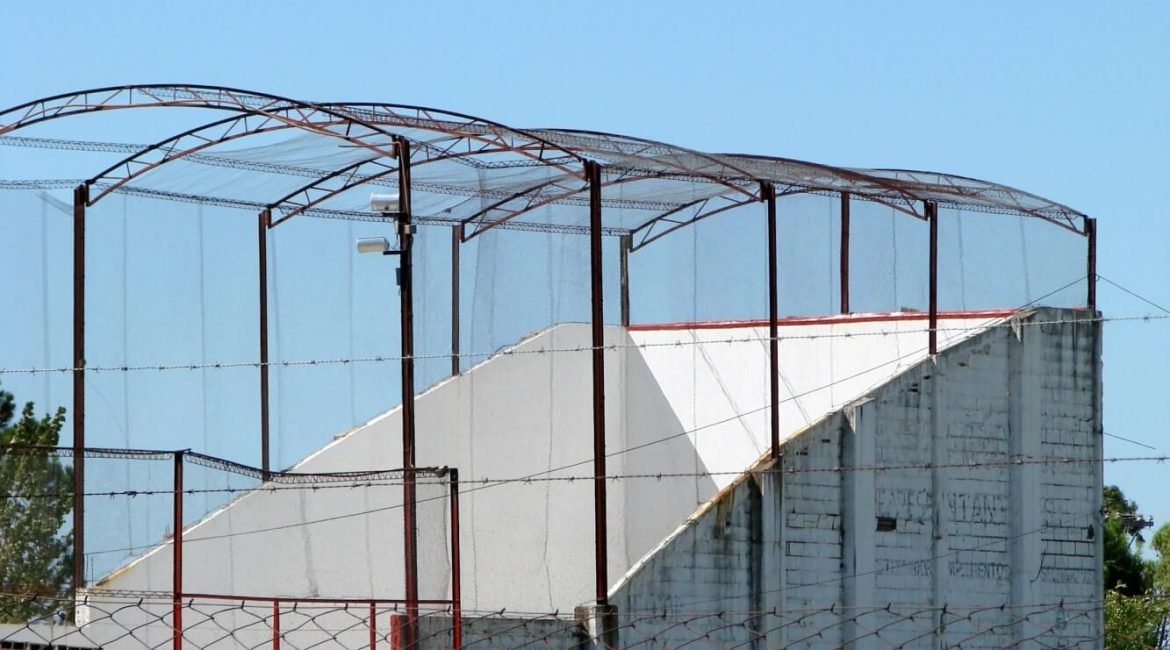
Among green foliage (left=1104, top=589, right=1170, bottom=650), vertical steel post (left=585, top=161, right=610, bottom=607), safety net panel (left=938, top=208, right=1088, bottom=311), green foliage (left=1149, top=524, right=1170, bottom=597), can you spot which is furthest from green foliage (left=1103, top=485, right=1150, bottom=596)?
vertical steel post (left=585, top=161, right=610, bottom=607)

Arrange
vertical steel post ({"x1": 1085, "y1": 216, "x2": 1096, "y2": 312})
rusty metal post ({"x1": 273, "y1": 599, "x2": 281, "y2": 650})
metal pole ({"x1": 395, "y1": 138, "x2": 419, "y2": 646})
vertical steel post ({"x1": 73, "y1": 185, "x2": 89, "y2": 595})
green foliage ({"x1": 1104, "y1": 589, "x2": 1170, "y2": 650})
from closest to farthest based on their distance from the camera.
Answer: rusty metal post ({"x1": 273, "y1": 599, "x2": 281, "y2": 650})
metal pole ({"x1": 395, "y1": 138, "x2": 419, "y2": 646})
vertical steel post ({"x1": 73, "y1": 185, "x2": 89, "y2": 595})
vertical steel post ({"x1": 1085, "y1": 216, "x2": 1096, "y2": 312})
green foliage ({"x1": 1104, "y1": 589, "x2": 1170, "y2": 650})

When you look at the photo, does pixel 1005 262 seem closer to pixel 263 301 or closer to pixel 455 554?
pixel 263 301

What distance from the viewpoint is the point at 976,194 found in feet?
95.0

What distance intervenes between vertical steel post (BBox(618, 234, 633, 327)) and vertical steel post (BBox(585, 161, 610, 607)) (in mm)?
7416

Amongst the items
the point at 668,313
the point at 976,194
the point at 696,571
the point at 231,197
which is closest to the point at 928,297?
the point at 976,194

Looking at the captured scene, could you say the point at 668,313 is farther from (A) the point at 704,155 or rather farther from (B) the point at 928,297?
(A) the point at 704,155

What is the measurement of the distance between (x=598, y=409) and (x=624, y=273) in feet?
27.0

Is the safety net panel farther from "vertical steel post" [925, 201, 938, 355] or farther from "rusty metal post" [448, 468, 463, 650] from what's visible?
"rusty metal post" [448, 468, 463, 650]

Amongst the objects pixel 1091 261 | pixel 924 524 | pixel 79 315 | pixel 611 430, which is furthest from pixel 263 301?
pixel 1091 261

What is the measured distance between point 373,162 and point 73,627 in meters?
7.82

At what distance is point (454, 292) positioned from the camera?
28.3 metres

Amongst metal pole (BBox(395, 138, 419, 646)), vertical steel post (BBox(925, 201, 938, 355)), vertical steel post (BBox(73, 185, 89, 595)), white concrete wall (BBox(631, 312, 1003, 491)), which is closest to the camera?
metal pole (BBox(395, 138, 419, 646))

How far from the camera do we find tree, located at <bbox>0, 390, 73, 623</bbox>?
1994cm

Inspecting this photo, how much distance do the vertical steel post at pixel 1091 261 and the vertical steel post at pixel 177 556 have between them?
44.3 feet
